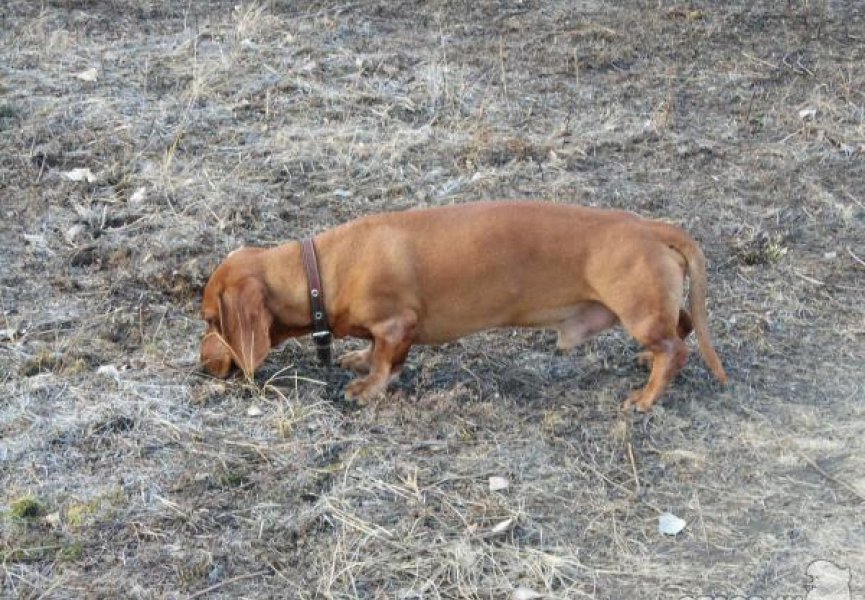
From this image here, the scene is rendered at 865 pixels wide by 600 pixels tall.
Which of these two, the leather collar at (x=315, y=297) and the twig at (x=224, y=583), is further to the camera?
the leather collar at (x=315, y=297)

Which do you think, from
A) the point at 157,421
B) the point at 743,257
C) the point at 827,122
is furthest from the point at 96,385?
the point at 827,122

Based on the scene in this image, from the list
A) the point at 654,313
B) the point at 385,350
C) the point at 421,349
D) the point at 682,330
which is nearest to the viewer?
the point at 654,313

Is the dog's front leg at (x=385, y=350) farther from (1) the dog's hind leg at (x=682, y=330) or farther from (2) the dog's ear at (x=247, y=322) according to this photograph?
(1) the dog's hind leg at (x=682, y=330)

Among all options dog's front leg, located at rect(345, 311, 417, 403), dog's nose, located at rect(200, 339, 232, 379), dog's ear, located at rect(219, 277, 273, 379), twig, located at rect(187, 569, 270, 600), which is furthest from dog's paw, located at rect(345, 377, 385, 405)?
twig, located at rect(187, 569, 270, 600)

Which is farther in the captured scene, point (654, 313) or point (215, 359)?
point (215, 359)

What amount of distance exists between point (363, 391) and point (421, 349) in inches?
21.8

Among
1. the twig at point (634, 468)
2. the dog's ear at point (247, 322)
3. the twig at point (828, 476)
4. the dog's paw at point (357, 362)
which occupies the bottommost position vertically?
the twig at point (828, 476)

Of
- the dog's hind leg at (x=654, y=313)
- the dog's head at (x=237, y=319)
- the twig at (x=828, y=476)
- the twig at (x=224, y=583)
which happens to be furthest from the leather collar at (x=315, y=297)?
the twig at (x=828, y=476)

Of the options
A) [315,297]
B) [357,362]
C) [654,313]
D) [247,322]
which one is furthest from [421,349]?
[654,313]

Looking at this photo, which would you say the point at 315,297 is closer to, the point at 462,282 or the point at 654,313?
the point at 462,282

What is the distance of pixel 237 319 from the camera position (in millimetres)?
4945

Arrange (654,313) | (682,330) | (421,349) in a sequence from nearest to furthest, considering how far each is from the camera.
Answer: (654,313)
(682,330)
(421,349)

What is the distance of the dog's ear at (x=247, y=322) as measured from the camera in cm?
493

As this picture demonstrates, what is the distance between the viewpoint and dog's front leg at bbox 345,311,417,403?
501cm
